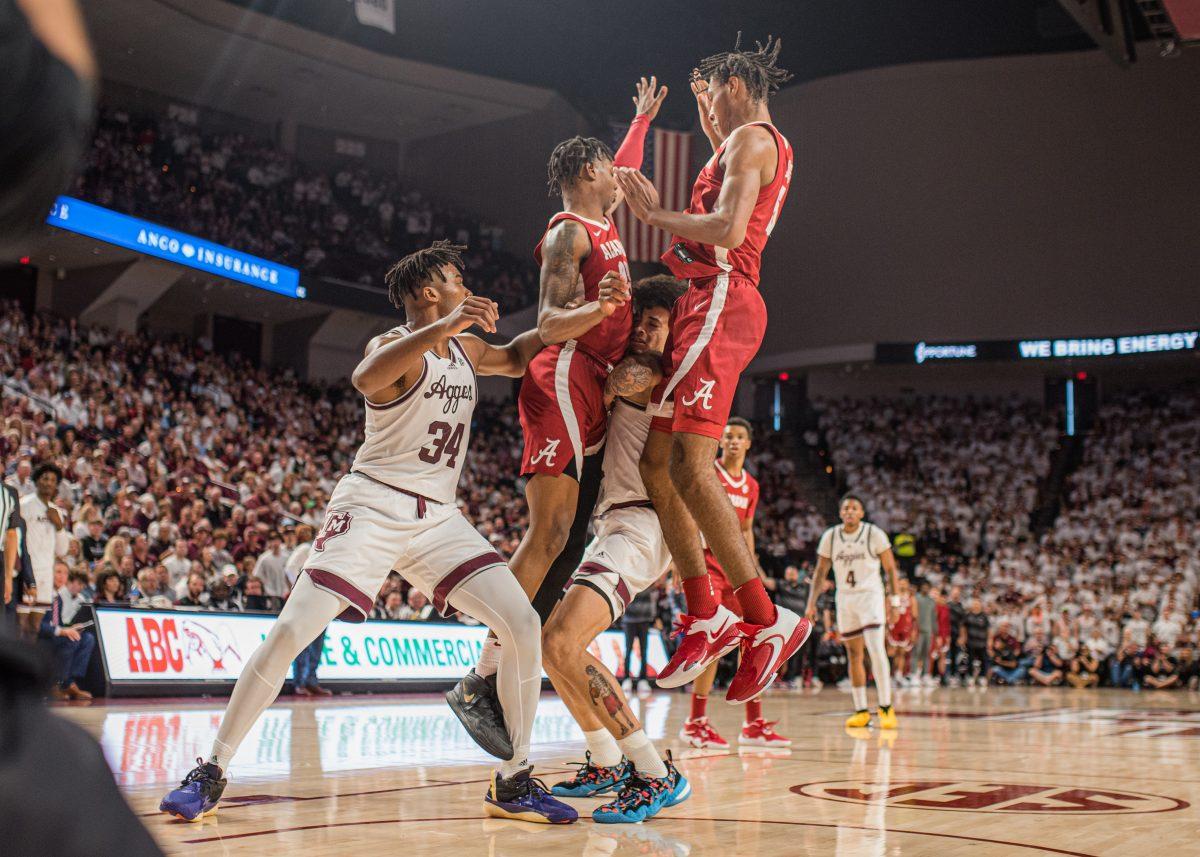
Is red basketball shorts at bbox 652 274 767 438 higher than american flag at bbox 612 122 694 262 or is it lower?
lower

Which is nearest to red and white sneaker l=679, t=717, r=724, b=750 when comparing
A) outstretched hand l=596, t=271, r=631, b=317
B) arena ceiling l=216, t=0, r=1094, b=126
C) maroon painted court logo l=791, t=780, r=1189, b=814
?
maroon painted court logo l=791, t=780, r=1189, b=814

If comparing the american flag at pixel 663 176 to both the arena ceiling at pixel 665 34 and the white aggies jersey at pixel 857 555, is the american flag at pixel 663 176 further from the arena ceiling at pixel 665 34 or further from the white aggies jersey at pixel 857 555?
the white aggies jersey at pixel 857 555

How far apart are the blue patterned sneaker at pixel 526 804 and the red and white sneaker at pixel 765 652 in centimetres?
78

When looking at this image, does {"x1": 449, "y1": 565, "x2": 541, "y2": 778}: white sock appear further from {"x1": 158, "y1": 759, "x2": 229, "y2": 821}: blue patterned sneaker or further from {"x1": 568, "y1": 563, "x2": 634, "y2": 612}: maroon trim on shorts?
{"x1": 158, "y1": 759, "x2": 229, "y2": 821}: blue patterned sneaker

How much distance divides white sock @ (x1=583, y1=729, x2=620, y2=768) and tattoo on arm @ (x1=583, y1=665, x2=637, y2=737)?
173mm

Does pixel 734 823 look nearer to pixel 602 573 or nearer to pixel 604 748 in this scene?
pixel 604 748

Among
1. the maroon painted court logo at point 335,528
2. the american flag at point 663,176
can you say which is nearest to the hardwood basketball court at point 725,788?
the maroon painted court logo at point 335,528

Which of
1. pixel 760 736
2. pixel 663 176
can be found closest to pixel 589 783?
pixel 760 736

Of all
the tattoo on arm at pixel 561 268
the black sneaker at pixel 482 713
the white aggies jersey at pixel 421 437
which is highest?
the tattoo on arm at pixel 561 268

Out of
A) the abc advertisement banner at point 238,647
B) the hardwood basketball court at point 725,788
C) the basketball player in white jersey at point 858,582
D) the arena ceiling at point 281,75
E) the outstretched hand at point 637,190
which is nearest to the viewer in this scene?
the hardwood basketball court at point 725,788

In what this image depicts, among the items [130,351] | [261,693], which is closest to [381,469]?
[261,693]

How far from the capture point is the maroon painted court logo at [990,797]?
186 inches

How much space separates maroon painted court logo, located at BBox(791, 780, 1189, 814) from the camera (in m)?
4.73

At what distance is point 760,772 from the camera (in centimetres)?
617
